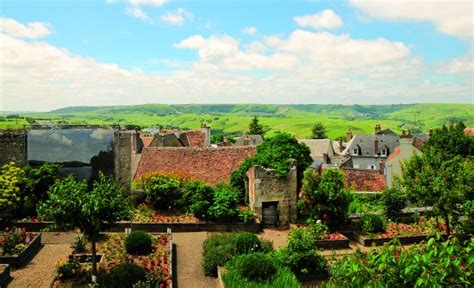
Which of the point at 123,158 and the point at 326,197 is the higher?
the point at 123,158

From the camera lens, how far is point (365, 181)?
3672 centimetres

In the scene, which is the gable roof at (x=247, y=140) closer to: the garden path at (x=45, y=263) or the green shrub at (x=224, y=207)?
the green shrub at (x=224, y=207)

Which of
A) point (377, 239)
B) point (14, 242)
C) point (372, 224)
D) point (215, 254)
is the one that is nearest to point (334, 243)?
point (377, 239)

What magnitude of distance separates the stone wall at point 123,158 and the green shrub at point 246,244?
11.6 meters

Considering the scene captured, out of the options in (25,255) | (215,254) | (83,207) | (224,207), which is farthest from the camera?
(224,207)

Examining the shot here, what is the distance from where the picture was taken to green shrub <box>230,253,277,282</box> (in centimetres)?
1620

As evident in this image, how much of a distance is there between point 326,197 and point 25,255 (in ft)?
52.9

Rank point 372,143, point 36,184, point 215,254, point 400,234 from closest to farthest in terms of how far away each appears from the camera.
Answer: point 215,254 < point 400,234 < point 36,184 < point 372,143

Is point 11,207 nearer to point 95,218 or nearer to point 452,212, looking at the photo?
point 95,218

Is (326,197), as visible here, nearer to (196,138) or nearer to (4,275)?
(4,275)

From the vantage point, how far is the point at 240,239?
64.1ft

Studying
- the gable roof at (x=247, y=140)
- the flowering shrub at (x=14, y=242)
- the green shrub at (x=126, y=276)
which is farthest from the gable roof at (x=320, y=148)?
the green shrub at (x=126, y=276)

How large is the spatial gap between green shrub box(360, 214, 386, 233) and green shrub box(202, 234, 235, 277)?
8.82m

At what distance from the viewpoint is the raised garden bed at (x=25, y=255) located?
17938 millimetres
